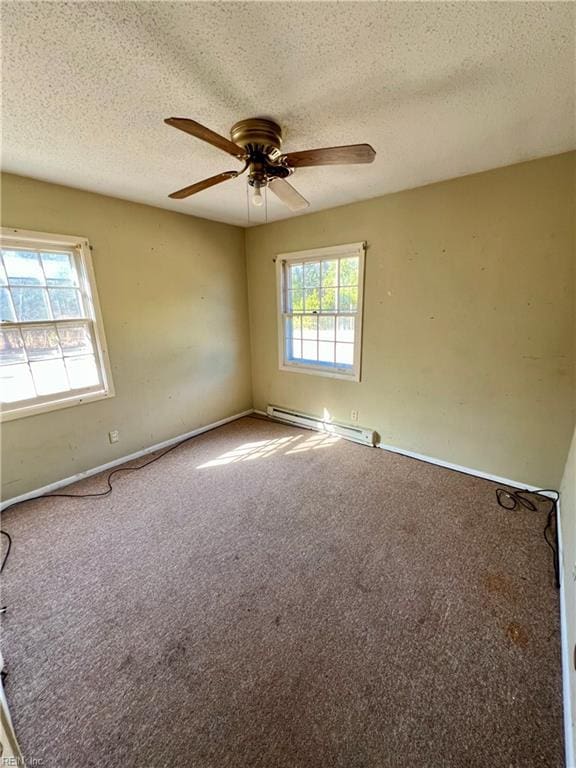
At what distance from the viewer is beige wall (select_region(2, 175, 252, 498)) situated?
2.38 metres

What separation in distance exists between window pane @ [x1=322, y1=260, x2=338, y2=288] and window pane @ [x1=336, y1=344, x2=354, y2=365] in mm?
678

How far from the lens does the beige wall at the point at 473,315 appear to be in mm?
2125

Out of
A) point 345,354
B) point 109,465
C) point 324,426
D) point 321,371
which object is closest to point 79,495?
point 109,465

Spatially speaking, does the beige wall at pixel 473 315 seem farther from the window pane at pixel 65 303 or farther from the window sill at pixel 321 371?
the window pane at pixel 65 303

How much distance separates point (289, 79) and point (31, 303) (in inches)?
92.8

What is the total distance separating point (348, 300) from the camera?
3186 mm

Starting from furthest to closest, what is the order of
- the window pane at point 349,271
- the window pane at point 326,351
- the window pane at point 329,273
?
1. the window pane at point 326,351
2. the window pane at point 329,273
3. the window pane at point 349,271

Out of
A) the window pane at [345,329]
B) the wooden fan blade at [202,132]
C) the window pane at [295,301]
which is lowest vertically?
the window pane at [345,329]

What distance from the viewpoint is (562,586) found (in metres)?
1.57

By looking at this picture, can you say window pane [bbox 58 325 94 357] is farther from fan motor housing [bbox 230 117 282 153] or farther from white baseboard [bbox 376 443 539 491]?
white baseboard [bbox 376 443 539 491]

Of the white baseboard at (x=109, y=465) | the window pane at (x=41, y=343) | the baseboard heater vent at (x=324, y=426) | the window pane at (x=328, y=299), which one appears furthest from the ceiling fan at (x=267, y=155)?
the white baseboard at (x=109, y=465)

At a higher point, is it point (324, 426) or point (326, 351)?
point (326, 351)

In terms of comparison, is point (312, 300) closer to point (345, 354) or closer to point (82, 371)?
point (345, 354)

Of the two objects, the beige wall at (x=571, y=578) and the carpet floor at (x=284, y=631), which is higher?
the beige wall at (x=571, y=578)
